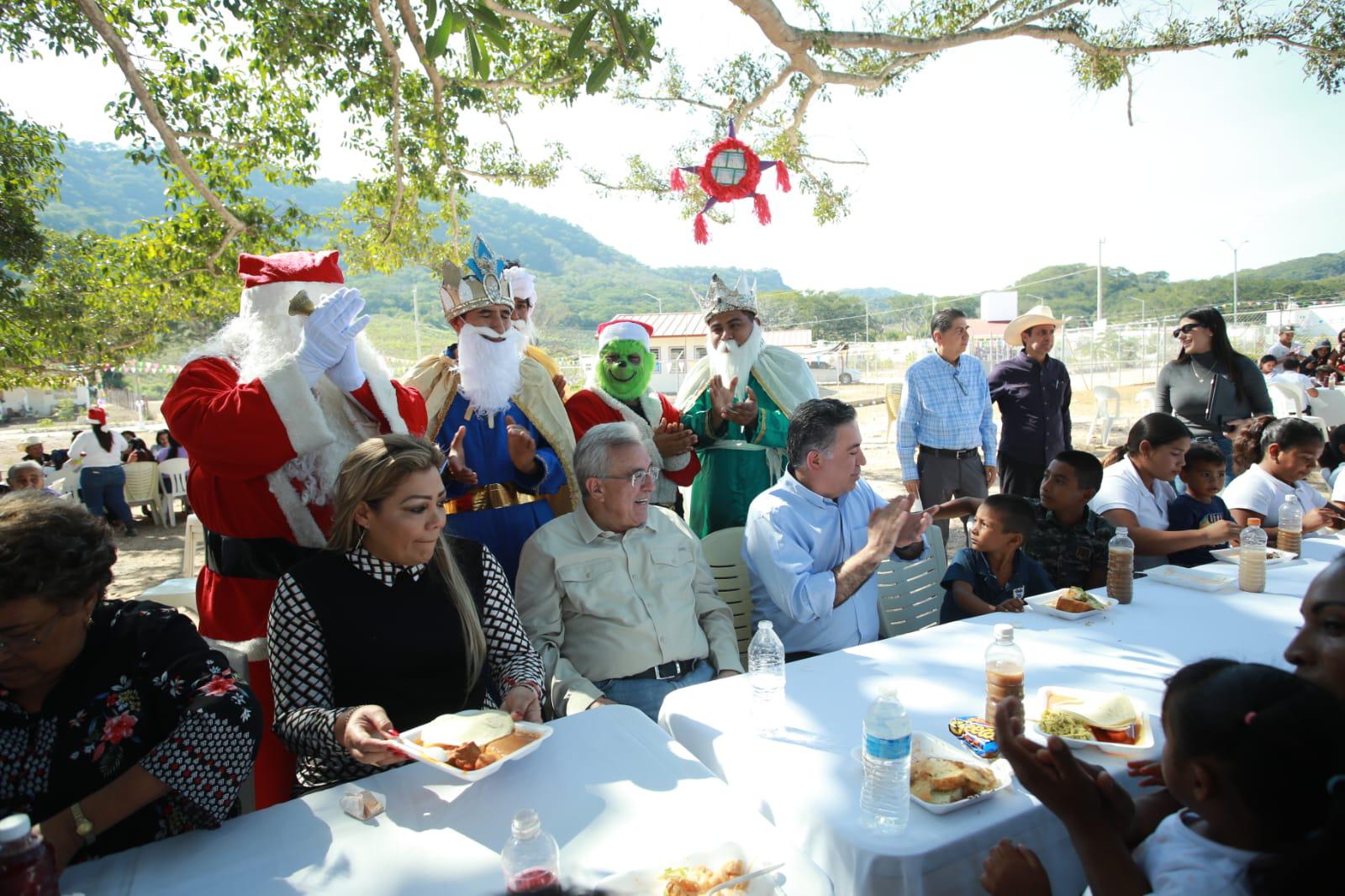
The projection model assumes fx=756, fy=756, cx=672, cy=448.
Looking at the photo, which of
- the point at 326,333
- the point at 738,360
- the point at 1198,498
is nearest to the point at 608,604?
the point at 326,333

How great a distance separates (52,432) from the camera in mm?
32250

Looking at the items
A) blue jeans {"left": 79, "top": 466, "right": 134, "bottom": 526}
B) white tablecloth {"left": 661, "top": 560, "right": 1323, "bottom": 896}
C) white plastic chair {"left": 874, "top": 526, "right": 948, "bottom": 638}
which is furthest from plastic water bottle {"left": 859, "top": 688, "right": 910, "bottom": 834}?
blue jeans {"left": 79, "top": 466, "right": 134, "bottom": 526}

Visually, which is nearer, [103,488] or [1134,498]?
[1134,498]

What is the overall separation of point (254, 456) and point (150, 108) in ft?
16.0

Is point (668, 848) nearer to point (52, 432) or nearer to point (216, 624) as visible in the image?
point (216, 624)

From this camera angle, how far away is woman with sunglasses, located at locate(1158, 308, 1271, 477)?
527 cm

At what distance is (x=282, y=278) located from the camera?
8.67 feet

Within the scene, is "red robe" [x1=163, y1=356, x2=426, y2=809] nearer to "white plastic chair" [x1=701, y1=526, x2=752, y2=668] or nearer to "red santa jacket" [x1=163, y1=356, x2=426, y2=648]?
"red santa jacket" [x1=163, y1=356, x2=426, y2=648]

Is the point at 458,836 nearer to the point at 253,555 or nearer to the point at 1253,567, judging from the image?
the point at 253,555

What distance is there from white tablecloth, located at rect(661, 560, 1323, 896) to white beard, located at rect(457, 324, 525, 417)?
1740 mm

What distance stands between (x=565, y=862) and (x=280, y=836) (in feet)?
1.93

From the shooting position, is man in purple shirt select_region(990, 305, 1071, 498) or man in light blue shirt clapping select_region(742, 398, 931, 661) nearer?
man in light blue shirt clapping select_region(742, 398, 931, 661)

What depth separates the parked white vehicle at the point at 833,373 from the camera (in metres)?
34.9

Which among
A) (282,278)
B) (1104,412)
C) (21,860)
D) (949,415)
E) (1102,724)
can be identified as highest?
(282,278)
